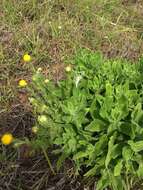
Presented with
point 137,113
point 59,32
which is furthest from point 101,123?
point 59,32

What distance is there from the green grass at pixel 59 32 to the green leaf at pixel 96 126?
951 millimetres

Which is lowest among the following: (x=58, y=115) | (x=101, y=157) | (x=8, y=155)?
(x=8, y=155)

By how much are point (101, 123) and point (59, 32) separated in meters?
1.46

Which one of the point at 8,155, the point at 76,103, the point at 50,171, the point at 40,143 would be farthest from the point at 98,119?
the point at 8,155

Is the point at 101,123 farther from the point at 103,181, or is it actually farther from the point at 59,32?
the point at 59,32

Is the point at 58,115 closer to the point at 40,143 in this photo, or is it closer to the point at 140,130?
the point at 40,143

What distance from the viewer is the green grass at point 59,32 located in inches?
116

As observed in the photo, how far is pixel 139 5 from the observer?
11.8ft

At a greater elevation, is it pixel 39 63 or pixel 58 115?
pixel 58 115

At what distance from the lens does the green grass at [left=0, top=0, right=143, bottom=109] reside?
2.96m

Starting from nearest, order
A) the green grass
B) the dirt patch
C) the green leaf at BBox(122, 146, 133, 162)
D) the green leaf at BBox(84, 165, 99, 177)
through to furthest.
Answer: the green leaf at BBox(122, 146, 133, 162) < the green leaf at BBox(84, 165, 99, 177) < the dirt patch < the green grass

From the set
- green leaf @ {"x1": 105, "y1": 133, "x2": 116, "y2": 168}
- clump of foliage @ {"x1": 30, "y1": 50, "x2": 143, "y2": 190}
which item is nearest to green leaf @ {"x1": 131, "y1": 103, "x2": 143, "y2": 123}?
clump of foliage @ {"x1": 30, "y1": 50, "x2": 143, "y2": 190}

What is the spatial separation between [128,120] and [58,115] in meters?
0.28

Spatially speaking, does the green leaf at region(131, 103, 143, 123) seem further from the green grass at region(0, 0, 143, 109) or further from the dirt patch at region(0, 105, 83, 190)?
the green grass at region(0, 0, 143, 109)
